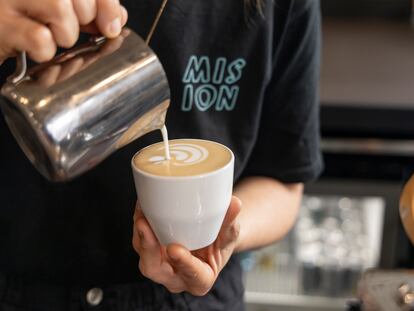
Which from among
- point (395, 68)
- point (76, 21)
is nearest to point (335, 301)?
point (395, 68)

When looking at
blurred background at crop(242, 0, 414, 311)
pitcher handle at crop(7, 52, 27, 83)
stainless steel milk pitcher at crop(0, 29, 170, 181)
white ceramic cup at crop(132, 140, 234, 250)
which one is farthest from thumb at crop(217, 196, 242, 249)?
blurred background at crop(242, 0, 414, 311)

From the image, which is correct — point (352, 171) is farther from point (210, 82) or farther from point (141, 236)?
point (141, 236)

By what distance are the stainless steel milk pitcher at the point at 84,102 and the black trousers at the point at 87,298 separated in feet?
1.02

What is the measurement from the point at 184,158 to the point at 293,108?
326 millimetres

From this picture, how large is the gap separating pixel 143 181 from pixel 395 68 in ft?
3.88

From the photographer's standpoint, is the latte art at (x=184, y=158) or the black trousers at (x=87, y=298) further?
the black trousers at (x=87, y=298)

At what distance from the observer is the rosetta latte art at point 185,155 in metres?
0.62

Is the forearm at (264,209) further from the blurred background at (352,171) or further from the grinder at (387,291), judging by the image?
the blurred background at (352,171)

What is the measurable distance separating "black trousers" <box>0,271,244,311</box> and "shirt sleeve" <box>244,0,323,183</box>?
0.23m

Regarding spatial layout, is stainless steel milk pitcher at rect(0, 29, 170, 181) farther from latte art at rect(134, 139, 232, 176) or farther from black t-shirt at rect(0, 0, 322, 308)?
black t-shirt at rect(0, 0, 322, 308)

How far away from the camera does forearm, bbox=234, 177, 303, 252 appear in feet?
2.84

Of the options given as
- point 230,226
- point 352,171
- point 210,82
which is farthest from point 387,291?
point 352,171

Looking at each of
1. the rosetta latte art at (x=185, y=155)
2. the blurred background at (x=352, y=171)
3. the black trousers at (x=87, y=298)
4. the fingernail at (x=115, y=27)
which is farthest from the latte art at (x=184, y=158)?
the blurred background at (x=352, y=171)

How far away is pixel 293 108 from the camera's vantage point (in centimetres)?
91
